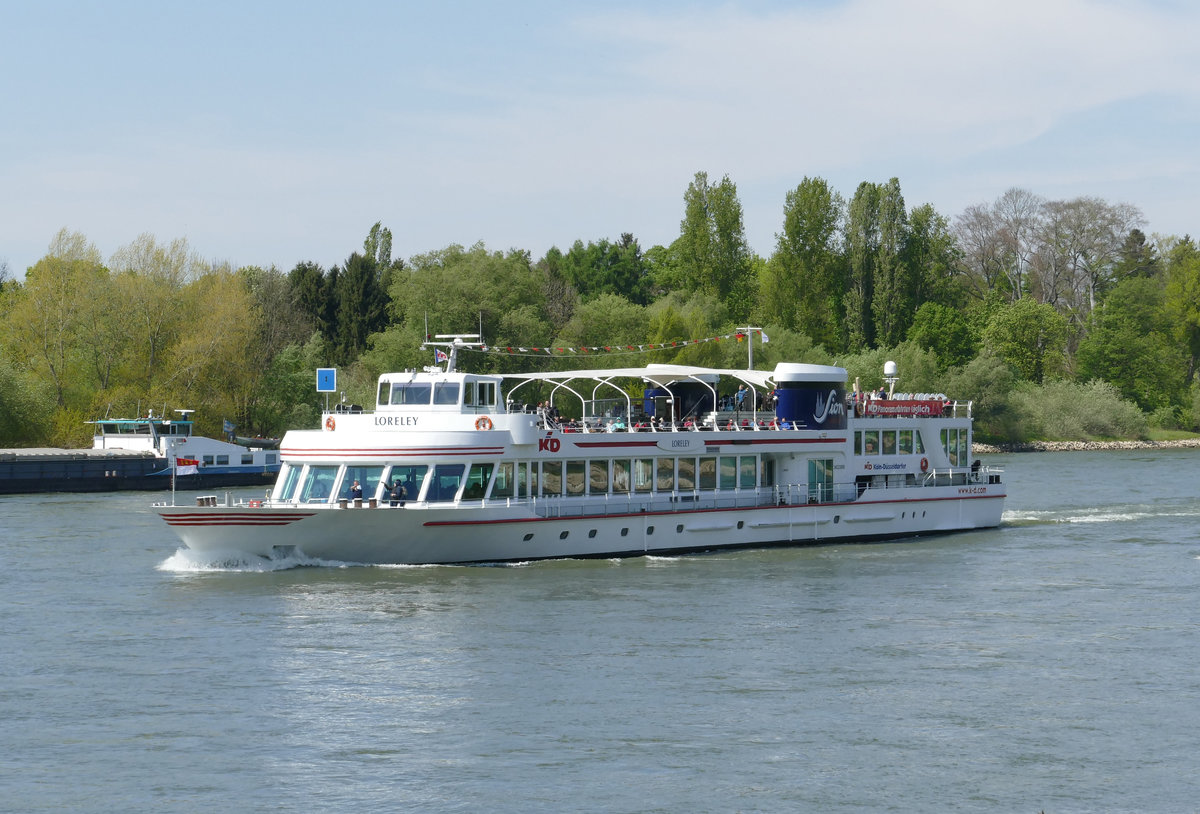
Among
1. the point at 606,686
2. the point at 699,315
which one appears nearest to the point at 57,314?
the point at 699,315

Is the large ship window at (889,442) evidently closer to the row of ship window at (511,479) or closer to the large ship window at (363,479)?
the row of ship window at (511,479)

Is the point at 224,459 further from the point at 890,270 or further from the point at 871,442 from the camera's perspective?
the point at 890,270

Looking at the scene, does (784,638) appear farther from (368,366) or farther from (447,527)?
(368,366)

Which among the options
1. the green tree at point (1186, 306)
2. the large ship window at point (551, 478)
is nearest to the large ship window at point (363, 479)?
the large ship window at point (551, 478)

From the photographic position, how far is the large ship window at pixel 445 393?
37156 mm

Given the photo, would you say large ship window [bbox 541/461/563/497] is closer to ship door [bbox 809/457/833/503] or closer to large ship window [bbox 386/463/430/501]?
large ship window [bbox 386/463/430/501]

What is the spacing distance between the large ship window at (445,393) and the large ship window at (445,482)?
2.03 meters

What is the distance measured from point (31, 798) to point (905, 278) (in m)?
96.3

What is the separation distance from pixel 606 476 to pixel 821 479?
8.21m

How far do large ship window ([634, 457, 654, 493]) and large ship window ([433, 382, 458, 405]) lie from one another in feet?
19.8

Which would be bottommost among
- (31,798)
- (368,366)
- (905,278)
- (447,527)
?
(31,798)

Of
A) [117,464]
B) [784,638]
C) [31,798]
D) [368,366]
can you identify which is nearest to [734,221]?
[368,366]

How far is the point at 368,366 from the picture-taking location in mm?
94125

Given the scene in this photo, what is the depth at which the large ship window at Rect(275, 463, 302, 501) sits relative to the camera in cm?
3638
